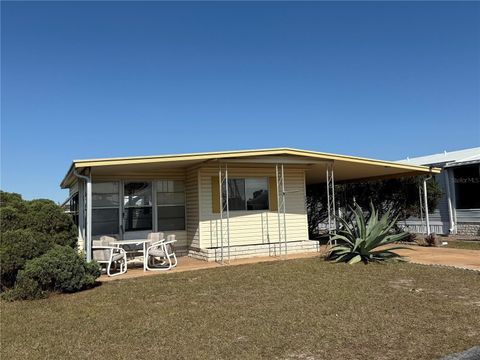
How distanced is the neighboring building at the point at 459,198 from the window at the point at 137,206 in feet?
41.9

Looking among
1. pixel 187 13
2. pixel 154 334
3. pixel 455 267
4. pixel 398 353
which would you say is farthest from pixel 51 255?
pixel 455 267

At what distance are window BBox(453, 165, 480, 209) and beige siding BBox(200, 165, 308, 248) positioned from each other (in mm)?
9444

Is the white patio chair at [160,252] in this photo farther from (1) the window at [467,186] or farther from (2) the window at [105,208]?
(1) the window at [467,186]

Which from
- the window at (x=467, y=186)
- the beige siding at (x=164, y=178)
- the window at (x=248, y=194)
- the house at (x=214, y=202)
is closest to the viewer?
the house at (x=214, y=202)

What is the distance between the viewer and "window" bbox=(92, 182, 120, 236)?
1259 cm

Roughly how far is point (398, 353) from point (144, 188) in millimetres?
9836

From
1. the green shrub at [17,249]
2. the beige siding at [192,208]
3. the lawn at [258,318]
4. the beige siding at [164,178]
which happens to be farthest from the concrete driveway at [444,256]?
the green shrub at [17,249]

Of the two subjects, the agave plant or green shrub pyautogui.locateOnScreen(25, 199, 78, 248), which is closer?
green shrub pyautogui.locateOnScreen(25, 199, 78, 248)

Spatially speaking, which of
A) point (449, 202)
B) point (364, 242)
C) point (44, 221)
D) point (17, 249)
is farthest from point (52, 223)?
point (449, 202)

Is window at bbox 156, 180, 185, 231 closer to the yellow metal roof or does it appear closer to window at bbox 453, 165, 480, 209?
the yellow metal roof

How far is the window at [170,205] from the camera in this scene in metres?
13.3

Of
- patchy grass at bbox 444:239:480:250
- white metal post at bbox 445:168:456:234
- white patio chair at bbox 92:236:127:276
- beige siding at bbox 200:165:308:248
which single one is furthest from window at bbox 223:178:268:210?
white metal post at bbox 445:168:456:234

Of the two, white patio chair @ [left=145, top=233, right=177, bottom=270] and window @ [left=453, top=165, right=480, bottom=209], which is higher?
window @ [left=453, top=165, right=480, bottom=209]

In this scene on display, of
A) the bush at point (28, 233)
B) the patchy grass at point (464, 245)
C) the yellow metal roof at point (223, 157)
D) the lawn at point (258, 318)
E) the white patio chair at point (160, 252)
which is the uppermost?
the yellow metal roof at point (223, 157)
